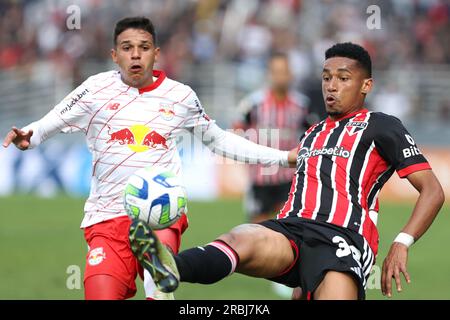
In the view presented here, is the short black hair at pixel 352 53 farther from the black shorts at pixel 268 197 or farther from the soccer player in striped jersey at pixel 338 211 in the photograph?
the black shorts at pixel 268 197

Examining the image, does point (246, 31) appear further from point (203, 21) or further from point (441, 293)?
point (441, 293)

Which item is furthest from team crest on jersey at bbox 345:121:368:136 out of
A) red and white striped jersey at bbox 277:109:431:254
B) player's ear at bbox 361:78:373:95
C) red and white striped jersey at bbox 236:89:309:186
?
red and white striped jersey at bbox 236:89:309:186

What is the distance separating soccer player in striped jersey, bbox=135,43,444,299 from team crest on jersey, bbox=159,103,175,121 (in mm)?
926

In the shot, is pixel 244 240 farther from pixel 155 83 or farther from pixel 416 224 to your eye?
pixel 155 83

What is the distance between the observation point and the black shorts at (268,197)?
11.5 meters

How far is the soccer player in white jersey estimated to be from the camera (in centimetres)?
680

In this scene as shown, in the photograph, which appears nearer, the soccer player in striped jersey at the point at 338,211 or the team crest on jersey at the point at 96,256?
the soccer player in striped jersey at the point at 338,211

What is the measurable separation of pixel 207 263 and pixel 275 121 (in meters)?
5.67

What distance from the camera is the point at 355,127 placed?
662cm

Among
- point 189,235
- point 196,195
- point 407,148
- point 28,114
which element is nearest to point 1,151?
point 28,114

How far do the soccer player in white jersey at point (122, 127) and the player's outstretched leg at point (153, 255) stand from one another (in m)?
1.24

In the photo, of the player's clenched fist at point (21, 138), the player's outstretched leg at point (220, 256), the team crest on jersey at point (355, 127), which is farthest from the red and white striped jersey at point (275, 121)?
the player's outstretched leg at point (220, 256)

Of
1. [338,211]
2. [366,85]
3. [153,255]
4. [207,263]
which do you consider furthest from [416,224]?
[153,255]

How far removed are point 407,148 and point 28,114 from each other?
1613 cm
